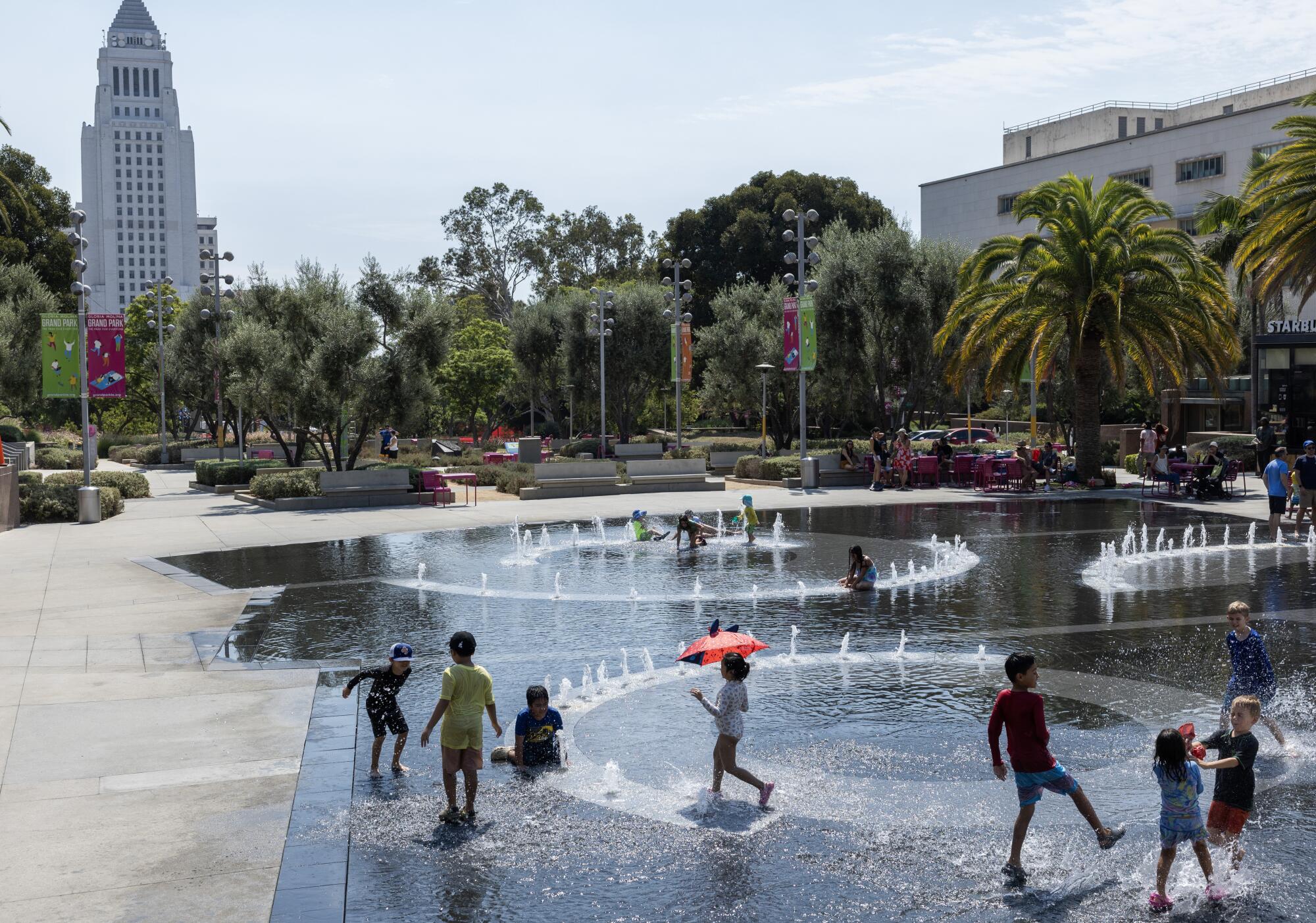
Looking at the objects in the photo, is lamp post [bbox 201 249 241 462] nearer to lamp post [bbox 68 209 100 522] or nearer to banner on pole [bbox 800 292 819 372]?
lamp post [bbox 68 209 100 522]

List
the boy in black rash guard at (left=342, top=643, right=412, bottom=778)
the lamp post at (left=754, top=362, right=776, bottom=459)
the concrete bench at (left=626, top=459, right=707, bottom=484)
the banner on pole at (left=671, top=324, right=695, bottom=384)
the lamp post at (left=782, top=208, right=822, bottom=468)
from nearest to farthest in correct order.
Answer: the boy in black rash guard at (left=342, top=643, right=412, bottom=778) → the lamp post at (left=782, top=208, right=822, bottom=468) → the concrete bench at (left=626, top=459, right=707, bottom=484) → the lamp post at (left=754, top=362, right=776, bottom=459) → the banner on pole at (left=671, top=324, right=695, bottom=384)

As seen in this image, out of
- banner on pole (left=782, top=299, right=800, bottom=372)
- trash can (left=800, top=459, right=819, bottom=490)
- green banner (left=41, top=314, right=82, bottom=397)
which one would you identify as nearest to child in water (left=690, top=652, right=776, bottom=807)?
green banner (left=41, top=314, right=82, bottom=397)

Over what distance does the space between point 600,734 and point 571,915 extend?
3277mm

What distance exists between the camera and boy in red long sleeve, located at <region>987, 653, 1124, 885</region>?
6527mm

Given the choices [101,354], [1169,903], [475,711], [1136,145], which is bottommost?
[1169,903]

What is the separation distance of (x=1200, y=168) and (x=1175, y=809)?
212ft

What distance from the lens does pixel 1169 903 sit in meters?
6.01

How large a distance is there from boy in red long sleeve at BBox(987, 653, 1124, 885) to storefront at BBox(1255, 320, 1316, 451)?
31976 mm

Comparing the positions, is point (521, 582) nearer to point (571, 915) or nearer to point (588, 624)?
point (588, 624)

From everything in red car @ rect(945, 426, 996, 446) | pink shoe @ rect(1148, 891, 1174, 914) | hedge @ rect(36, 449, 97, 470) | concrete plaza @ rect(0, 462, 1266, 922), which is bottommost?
pink shoe @ rect(1148, 891, 1174, 914)

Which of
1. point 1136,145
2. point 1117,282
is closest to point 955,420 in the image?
point 1136,145

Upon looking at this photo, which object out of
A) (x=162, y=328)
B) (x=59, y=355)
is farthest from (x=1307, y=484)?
(x=162, y=328)

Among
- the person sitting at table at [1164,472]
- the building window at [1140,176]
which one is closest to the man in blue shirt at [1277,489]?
the person sitting at table at [1164,472]

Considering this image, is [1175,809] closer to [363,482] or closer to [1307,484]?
[1307,484]
